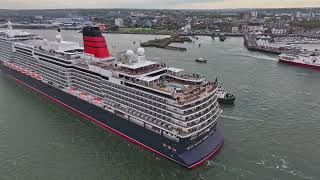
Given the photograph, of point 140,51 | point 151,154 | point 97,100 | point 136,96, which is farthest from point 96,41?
point 151,154

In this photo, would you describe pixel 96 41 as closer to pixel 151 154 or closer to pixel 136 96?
pixel 136 96

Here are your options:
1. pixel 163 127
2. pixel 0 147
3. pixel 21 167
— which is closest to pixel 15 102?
pixel 0 147

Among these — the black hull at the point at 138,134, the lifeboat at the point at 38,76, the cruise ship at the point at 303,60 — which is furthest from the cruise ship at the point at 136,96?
the cruise ship at the point at 303,60

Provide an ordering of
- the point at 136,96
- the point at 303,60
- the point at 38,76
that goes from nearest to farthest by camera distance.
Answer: the point at 136,96
the point at 38,76
the point at 303,60

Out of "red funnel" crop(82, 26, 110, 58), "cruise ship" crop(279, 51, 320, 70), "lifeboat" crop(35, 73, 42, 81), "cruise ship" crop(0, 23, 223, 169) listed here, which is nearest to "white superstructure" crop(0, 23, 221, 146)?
"cruise ship" crop(0, 23, 223, 169)

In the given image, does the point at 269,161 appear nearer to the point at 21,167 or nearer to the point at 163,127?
the point at 163,127

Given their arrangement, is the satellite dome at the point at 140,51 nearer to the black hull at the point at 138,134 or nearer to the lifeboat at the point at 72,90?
the black hull at the point at 138,134

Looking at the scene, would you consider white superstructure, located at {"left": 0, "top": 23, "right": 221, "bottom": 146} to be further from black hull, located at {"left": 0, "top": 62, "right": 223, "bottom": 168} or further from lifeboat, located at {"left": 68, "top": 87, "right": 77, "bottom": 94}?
black hull, located at {"left": 0, "top": 62, "right": 223, "bottom": 168}
